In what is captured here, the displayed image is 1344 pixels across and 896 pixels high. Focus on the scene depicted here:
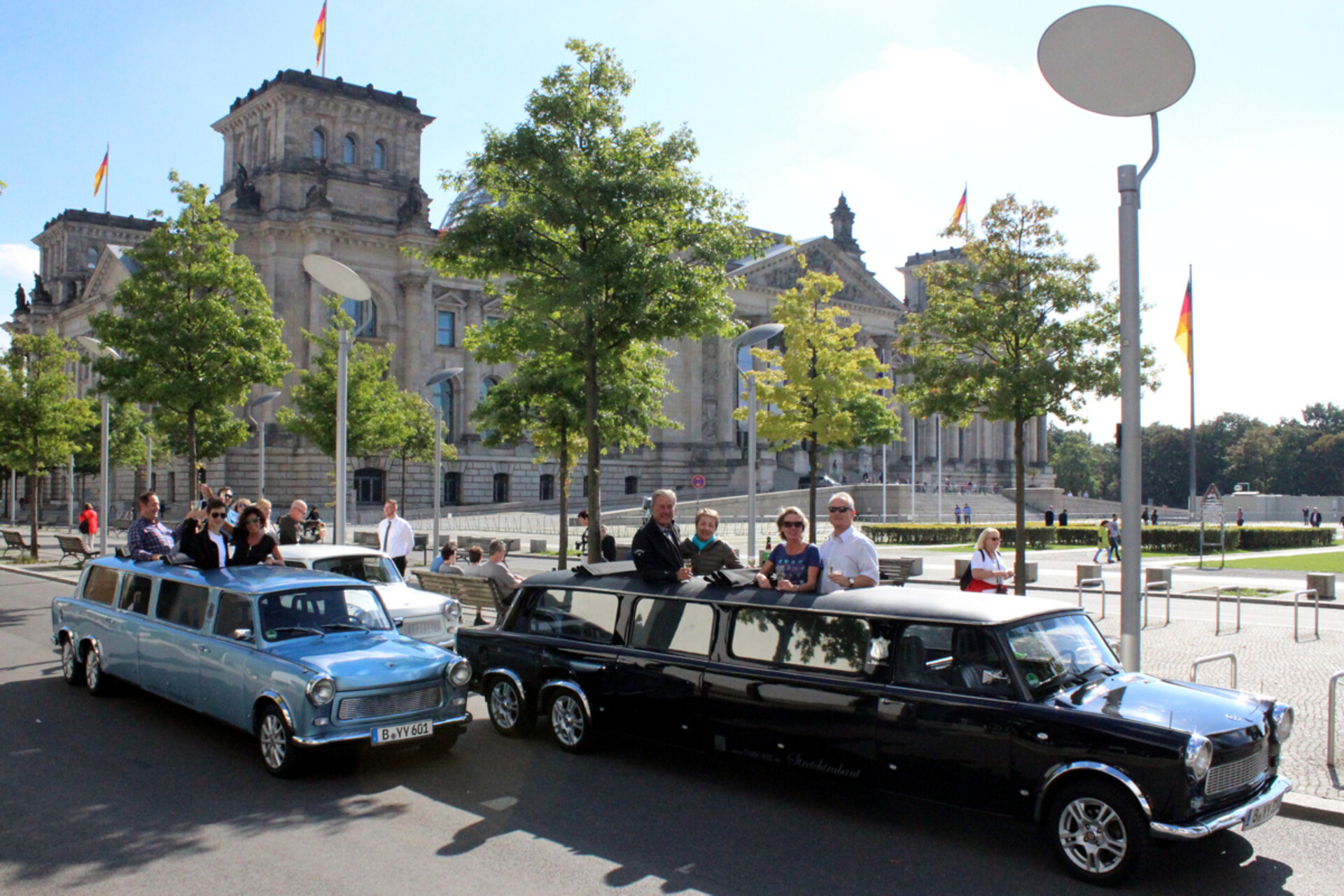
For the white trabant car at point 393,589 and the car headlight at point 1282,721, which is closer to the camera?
the car headlight at point 1282,721

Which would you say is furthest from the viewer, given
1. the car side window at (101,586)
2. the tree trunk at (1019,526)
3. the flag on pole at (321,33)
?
the flag on pole at (321,33)

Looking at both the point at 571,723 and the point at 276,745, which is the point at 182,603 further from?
the point at 571,723

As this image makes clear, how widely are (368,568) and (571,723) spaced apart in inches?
229

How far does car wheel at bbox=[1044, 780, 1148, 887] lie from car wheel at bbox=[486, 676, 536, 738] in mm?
4817

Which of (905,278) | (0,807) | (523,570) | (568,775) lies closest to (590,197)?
(568,775)

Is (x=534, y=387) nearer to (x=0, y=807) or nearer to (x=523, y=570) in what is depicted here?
(x=523, y=570)

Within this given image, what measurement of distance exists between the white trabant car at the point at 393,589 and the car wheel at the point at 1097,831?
8.54 metres

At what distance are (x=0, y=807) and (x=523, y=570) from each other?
23.3 meters

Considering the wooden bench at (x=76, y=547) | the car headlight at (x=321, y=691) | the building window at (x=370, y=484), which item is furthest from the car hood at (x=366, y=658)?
the building window at (x=370, y=484)

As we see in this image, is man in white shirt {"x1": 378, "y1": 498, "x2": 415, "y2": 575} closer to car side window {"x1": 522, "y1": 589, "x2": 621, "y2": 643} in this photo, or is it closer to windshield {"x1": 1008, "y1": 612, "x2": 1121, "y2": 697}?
car side window {"x1": 522, "y1": 589, "x2": 621, "y2": 643}

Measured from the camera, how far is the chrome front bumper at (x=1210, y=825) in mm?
5762

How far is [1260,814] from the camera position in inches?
243

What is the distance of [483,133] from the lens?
17.4 metres

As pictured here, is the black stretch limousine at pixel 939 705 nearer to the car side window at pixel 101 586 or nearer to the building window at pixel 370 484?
the car side window at pixel 101 586
